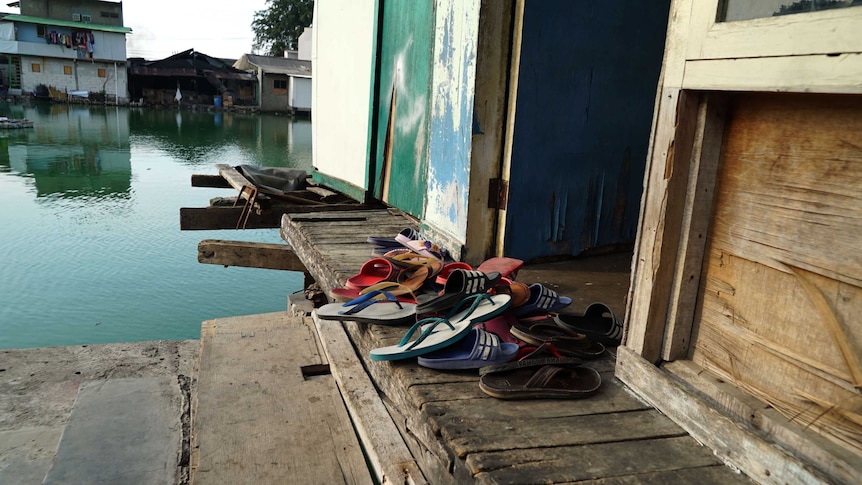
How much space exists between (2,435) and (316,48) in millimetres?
4604

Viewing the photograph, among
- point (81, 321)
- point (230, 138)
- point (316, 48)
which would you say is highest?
point (316, 48)

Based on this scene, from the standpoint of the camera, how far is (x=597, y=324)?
8.44 ft

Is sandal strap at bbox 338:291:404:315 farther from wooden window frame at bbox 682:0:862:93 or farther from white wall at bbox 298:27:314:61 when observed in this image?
white wall at bbox 298:27:314:61

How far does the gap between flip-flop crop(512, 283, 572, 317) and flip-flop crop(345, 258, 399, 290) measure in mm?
659

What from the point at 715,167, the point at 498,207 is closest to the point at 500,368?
the point at 715,167

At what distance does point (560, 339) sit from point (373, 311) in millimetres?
785

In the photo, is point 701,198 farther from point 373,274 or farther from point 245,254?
point 245,254

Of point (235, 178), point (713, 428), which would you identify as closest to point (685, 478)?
point (713, 428)

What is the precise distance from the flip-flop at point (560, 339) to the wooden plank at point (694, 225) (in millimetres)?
375

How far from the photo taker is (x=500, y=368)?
2.05 metres

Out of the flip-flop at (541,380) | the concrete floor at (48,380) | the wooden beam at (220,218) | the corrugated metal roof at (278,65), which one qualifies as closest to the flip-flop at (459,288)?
the flip-flop at (541,380)

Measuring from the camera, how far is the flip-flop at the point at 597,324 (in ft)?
7.93

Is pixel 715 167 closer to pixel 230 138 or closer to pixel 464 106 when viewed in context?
pixel 464 106

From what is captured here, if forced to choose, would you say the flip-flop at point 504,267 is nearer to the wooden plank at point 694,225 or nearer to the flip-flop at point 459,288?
the flip-flop at point 459,288
